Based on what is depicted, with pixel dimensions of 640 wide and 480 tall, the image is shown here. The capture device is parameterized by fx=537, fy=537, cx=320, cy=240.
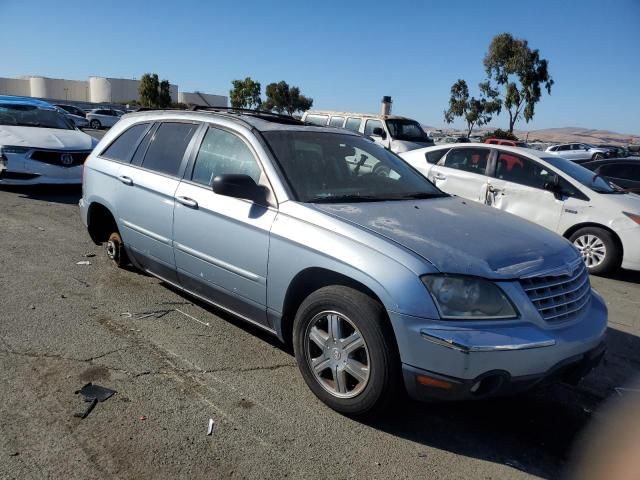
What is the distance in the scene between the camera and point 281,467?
263cm

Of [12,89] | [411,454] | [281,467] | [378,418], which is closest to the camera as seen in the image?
[281,467]

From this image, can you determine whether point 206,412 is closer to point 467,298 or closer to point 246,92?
point 467,298

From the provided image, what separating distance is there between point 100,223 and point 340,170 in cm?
287

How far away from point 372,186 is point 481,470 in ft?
6.82

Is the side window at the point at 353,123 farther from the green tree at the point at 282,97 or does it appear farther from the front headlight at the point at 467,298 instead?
the green tree at the point at 282,97

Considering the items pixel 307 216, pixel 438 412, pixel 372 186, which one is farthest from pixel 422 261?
pixel 372 186

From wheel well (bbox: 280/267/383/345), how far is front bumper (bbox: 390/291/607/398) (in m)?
0.36

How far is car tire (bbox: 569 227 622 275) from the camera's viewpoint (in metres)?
6.96

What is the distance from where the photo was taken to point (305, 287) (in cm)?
332

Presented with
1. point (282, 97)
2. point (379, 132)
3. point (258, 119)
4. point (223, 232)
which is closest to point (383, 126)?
point (379, 132)

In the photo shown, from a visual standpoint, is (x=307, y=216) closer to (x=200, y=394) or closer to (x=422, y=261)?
(x=422, y=261)

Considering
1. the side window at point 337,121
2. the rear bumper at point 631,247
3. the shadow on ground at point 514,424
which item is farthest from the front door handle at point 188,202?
the side window at point 337,121

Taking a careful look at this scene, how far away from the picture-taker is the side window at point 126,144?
494 centimetres

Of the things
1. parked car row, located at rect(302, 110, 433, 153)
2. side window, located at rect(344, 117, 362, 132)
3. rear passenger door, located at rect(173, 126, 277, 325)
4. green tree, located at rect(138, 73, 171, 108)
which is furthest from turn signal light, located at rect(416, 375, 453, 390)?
green tree, located at rect(138, 73, 171, 108)
